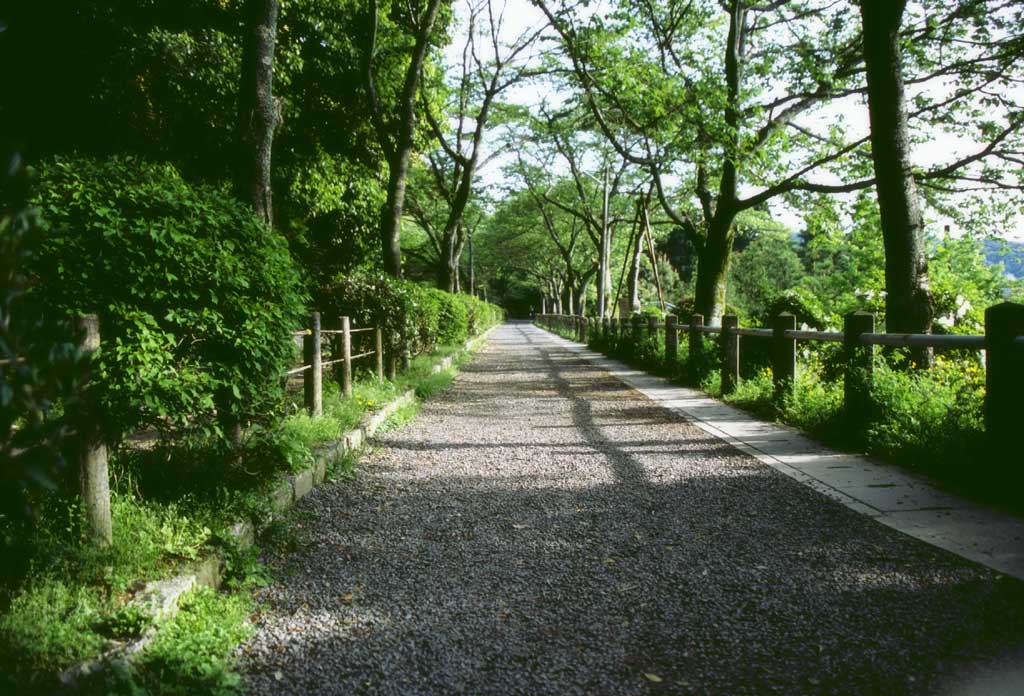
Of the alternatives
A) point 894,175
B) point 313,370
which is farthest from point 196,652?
point 894,175

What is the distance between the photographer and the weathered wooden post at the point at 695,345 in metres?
12.4

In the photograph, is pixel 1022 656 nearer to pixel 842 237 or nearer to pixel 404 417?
pixel 404 417

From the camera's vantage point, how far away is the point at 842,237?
61.1 feet

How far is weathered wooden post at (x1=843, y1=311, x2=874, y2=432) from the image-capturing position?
645cm

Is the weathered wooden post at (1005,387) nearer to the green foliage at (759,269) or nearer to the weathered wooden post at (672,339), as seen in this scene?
the weathered wooden post at (672,339)

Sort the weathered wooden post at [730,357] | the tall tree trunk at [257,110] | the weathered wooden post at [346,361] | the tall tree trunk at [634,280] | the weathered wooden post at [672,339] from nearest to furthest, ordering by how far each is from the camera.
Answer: the tall tree trunk at [257,110], the weathered wooden post at [346,361], the weathered wooden post at [730,357], the weathered wooden post at [672,339], the tall tree trunk at [634,280]

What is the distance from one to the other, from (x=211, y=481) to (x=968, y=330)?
1234 centimetres

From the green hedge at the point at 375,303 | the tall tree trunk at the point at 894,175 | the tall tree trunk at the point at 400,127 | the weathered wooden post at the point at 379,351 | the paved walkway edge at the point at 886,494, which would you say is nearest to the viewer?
the paved walkway edge at the point at 886,494

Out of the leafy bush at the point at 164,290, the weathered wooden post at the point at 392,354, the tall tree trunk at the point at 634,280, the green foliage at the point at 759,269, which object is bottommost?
the weathered wooden post at the point at 392,354

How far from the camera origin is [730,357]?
34.6 ft

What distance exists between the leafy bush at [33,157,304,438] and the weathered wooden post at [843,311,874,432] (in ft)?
17.7

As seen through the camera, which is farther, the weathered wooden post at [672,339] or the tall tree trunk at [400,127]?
the tall tree trunk at [400,127]

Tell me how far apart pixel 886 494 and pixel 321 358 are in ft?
21.0

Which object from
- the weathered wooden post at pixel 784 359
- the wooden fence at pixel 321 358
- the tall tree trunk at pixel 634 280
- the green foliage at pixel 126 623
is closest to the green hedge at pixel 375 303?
the wooden fence at pixel 321 358
